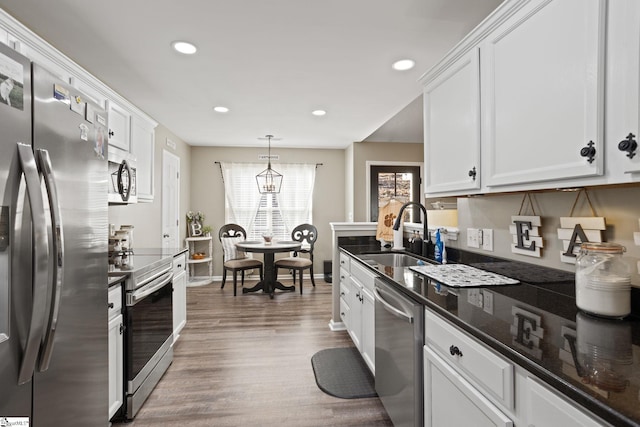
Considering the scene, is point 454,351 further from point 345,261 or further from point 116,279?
point 345,261

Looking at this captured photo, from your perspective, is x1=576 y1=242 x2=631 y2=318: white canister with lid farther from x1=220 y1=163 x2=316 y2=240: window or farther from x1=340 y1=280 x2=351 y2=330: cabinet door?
x1=220 y1=163 x2=316 y2=240: window

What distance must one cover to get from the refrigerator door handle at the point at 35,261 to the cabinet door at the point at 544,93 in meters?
1.63

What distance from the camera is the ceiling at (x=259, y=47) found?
6.08 ft

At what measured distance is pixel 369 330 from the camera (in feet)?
7.29

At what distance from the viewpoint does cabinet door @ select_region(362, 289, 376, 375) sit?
2143 millimetres

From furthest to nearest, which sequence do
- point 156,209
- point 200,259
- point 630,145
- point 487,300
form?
1. point 200,259
2. point 156,209
3. point 487,300
4. point 630,145

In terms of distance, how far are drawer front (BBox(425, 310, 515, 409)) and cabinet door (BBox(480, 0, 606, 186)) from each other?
624mm

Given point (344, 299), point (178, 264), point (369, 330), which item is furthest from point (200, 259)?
point (369, 330)

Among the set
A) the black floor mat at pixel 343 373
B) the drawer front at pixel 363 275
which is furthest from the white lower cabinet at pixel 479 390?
the black floor mat at pixel 343 373

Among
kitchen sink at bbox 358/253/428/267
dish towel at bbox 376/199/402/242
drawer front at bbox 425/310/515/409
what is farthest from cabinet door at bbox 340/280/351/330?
drawer front at bbox 425/310/515/409

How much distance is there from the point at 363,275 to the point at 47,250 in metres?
1.81

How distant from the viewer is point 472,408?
3.37 feet

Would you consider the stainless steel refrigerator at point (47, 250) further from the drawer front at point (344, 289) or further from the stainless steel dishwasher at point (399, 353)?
the drawer front at point (344, 289)

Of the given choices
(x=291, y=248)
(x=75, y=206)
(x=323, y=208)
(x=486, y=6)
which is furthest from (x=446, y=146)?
(x=323, y=208)
